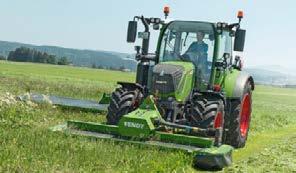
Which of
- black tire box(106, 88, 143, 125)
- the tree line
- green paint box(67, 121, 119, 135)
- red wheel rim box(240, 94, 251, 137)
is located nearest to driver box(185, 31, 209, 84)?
black tire box(106, 88, 143, 125)

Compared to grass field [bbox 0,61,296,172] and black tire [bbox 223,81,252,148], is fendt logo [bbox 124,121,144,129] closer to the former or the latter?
grass field [bbox 0,61,296,172]

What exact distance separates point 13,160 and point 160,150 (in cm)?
302

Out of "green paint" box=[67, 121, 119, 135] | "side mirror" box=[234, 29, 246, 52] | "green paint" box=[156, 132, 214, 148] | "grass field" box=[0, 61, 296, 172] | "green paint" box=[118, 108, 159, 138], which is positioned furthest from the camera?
"side mirror" box=[234, 29, 246, 52]

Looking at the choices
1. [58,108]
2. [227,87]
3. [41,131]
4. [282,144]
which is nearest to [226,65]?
[227,87]

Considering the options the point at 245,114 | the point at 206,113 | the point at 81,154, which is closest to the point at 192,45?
the point at 206,113

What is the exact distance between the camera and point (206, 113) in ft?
34.9

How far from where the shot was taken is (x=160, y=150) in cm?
939

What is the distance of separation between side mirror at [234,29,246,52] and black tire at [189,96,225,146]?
1.52 metres

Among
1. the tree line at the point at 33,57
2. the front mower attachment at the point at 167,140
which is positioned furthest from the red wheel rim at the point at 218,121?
the tree line at the point at 33,57

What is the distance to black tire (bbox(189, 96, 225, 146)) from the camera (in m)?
10.5

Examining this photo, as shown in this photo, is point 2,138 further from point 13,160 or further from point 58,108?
point 58,108

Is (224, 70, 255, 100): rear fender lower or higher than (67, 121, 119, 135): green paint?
higher

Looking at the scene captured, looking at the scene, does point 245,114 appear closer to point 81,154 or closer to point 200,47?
point 200,47

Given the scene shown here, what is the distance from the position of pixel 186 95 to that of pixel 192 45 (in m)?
1.26
